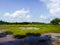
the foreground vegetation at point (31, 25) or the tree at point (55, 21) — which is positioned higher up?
the tree at point (55, 21)

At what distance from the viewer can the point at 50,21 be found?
4055 millimetres

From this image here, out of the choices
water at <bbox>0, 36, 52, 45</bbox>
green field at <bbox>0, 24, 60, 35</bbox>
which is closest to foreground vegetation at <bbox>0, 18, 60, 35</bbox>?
green field at <bbox>0, 24, 60, 35</bbox>

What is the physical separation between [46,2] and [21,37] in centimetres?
133

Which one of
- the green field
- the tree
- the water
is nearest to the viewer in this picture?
the water

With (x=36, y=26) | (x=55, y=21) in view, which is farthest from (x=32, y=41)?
(x=55, y=21)

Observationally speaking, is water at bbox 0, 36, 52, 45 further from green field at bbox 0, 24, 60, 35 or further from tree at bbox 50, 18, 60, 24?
tree at bbox 50, 18, 60, 24

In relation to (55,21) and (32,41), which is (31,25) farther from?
(55,21)

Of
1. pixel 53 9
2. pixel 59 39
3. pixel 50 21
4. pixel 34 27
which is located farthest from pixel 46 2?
pixel 59 39

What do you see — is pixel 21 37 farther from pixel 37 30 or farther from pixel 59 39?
pixel 59 39

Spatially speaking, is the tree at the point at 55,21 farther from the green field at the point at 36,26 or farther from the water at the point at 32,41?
the water at the point at 32,41

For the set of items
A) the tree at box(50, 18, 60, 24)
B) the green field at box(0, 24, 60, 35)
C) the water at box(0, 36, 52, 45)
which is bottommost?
the water at box(0, 36, 52, 45)

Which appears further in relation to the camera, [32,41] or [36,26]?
[36,26]

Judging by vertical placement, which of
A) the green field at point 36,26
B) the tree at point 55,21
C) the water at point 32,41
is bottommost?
the water at point 32,41

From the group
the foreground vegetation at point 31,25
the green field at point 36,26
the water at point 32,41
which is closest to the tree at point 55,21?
the foreground vegetation at point 31,25
